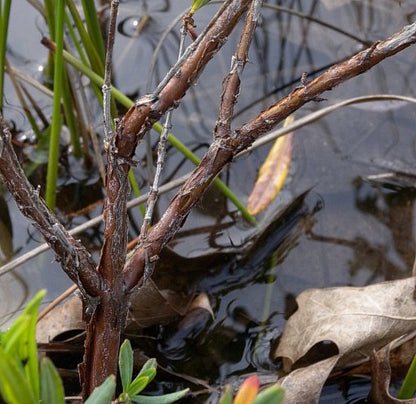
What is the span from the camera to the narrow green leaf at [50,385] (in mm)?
578

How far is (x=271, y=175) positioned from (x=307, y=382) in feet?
2.10

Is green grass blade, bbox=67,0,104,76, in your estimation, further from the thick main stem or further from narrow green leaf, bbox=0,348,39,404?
narrow green leaf, bbox=0,348,39,404

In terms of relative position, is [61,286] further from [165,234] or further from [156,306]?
[165,234]

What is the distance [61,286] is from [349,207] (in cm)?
69

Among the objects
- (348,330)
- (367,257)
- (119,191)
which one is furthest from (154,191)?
(367,257)

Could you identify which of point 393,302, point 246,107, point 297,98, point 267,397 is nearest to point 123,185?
point 297,98

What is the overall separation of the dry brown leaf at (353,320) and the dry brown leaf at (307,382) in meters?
0.05

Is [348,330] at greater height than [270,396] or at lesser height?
lesser

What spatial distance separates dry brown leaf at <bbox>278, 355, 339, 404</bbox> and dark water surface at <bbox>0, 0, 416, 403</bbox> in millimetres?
89

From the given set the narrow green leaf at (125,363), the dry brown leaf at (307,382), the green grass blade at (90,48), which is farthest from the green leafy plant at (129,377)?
the green grass blade at (90,48)

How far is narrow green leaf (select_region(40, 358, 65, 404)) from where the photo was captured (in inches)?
22.8

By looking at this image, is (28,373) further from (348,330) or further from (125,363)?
(348,330)

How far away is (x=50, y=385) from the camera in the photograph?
601 mm

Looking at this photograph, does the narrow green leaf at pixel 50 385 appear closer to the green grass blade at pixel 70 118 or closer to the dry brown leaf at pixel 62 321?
the dry brown leaf at pixel 62 321
